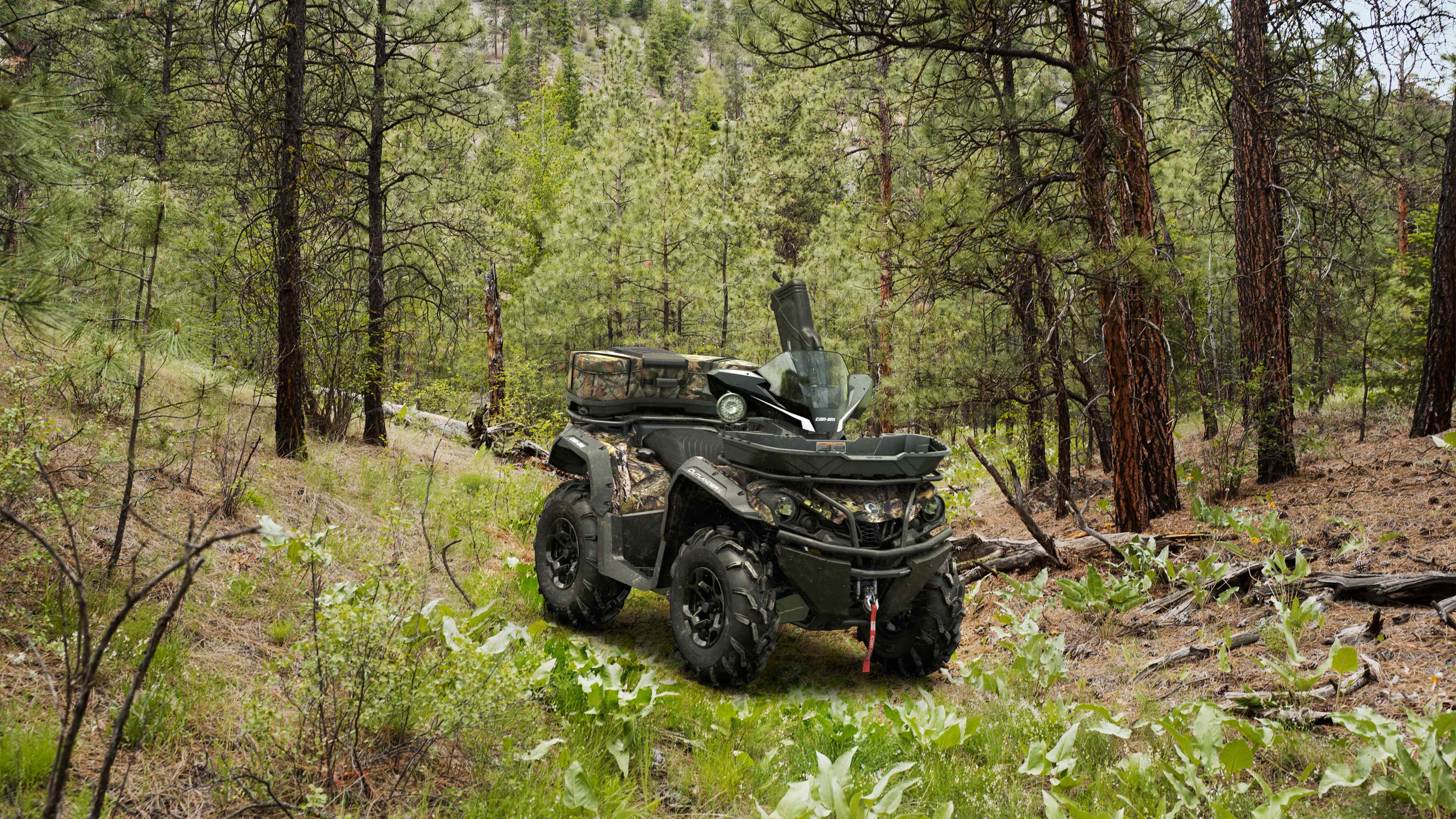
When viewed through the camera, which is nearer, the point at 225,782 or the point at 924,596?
the point at 225,782

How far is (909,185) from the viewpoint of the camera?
16625mm

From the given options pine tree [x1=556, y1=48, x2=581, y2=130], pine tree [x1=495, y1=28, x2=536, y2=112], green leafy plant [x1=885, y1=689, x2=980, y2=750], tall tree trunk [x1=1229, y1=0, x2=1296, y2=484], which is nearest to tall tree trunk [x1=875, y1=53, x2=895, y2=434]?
tall tree trunk [x1=1229, y1=0, x2=1296, y2=484]

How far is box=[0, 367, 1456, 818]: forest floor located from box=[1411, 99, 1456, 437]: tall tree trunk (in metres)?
3.71

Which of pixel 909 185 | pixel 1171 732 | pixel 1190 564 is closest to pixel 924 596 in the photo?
pixel 1171 732

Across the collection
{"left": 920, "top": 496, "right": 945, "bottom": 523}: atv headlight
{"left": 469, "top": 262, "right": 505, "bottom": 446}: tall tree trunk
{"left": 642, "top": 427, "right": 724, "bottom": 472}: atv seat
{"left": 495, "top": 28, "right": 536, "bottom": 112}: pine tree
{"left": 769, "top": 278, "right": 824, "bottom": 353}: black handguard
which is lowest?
{"left": 920, "top": 496, "right": 945, "bottom": 523}: atv headlight

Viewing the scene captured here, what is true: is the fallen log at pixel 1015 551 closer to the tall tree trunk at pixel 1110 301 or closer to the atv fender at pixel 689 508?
the tall tree trunk at pixel 1110 301

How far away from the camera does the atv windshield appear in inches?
208

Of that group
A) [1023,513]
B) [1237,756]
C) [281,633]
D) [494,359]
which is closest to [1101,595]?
[1023,513]

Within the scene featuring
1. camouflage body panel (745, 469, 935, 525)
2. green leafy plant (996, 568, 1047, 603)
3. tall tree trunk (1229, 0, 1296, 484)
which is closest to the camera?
camouflage body panel (745, 469, 935, 525)

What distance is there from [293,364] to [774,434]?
17.7 ft

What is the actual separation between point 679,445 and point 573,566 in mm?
1115

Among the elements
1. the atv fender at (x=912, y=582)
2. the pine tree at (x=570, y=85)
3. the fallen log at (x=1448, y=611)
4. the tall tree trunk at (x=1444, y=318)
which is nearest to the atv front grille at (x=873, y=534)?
the atv fender at (x=912, y=582)

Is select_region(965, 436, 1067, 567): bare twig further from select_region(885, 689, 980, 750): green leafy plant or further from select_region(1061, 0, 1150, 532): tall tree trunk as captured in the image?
select_region(885, 689, 980, 750): green leafy plant

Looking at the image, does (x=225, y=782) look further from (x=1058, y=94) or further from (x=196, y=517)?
(x=1058, y=94)
